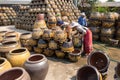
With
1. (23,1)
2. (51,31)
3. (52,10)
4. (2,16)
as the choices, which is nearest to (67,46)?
(51,31)

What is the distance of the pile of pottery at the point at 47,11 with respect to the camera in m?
9.86

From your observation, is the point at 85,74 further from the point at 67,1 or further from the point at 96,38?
the point at 67,1

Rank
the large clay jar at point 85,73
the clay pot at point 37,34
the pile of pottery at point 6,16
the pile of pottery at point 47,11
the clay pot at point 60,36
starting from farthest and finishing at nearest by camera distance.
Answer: the pile of pottery at point 6,16
the pile of pottery at point 47,11
the clay pot at point 37,34
the clay pot at point 60,36
the large clay jar at point 85,73

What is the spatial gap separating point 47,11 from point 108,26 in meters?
3.91

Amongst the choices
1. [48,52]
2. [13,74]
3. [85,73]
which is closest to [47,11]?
[48,52]

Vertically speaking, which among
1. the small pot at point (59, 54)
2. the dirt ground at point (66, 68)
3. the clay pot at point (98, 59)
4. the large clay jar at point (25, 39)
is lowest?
the dirt ground at point (66, 68)

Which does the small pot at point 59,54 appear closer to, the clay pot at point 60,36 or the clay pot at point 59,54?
the clay pot at point 59,54

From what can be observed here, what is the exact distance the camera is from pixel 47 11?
9.70 metres

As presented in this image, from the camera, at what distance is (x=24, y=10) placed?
12031 millimetres

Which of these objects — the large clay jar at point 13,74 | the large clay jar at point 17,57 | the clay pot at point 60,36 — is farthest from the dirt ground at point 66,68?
the large clay jar at point 13,74

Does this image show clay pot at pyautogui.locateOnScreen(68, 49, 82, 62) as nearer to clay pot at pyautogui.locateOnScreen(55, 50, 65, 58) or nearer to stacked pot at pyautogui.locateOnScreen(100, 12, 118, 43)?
clay pot at pyautogui.locateOnScreen(55, 50, 65, 58)

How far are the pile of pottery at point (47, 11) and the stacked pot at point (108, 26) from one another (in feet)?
8.10

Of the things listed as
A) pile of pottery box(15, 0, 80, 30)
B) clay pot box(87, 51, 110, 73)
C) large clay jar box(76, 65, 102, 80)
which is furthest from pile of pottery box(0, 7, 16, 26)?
large clay jar box(76, 65, 102, 80)

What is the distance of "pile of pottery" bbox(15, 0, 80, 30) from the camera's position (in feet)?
32.3
